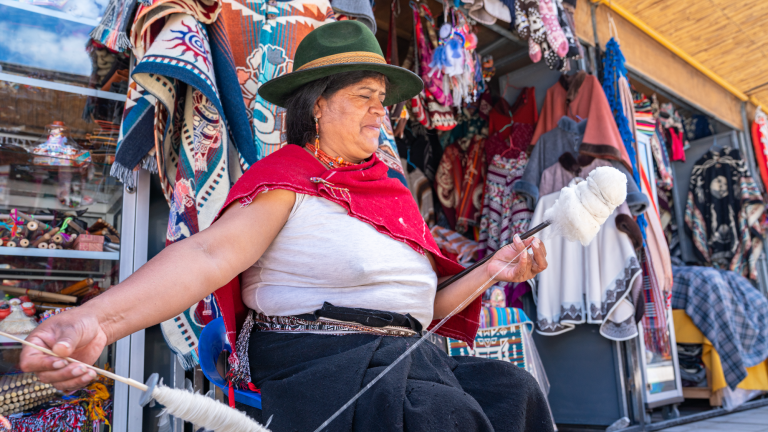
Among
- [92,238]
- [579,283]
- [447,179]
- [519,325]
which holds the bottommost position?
[519,325]

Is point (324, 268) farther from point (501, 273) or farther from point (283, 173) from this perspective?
point (501, 273)

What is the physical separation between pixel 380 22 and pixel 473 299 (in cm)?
280

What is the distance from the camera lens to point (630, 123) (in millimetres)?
3568

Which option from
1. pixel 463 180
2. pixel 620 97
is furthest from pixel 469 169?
pixel 620 97

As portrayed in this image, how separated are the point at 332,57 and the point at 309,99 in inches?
5.8

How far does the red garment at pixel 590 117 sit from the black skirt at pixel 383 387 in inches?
88.0

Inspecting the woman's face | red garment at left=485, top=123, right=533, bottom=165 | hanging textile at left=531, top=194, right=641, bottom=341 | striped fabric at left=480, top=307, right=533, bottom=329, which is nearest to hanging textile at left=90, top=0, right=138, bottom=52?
the woman's face

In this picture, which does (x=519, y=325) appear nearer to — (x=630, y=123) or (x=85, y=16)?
(x=630, y=123)

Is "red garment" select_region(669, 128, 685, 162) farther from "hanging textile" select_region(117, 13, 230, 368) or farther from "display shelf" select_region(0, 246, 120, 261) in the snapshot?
"display shelf" select_region(0, 246, 120, 261)

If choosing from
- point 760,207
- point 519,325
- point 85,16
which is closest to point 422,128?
point 519,325

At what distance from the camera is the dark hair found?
1.57m

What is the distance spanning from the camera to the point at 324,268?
4.23 ft

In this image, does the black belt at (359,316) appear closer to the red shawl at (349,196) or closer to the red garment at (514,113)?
the red shawl at (349,196)

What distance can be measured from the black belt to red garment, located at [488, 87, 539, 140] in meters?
2.87
